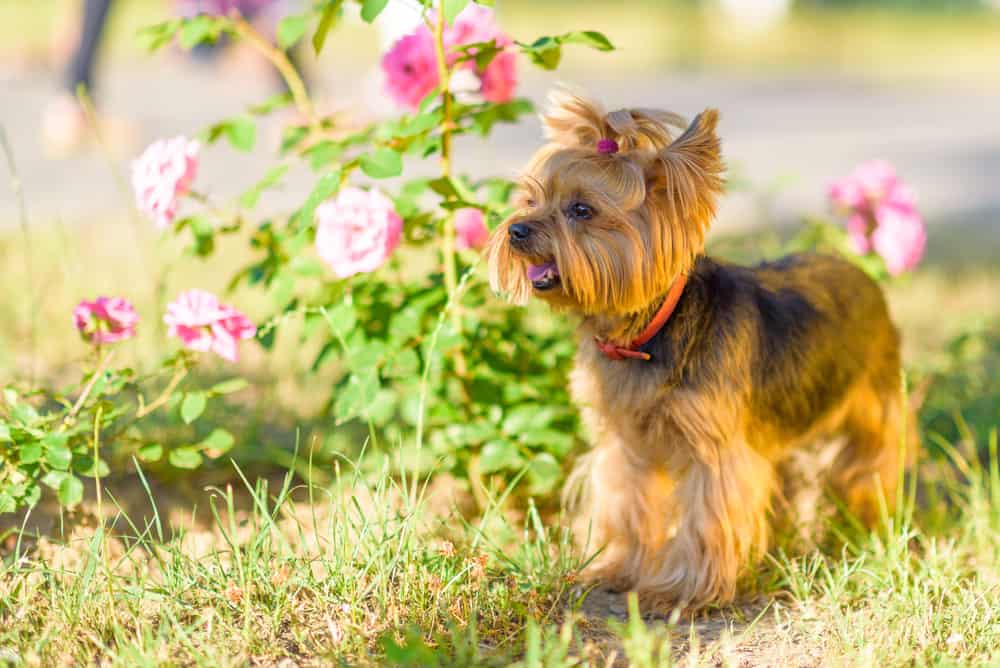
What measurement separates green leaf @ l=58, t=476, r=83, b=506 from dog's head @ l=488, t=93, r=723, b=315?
4.33ft

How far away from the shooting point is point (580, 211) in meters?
3.21

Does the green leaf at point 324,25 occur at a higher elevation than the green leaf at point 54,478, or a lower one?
higher

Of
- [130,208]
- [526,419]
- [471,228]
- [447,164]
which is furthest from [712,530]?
[130,208]

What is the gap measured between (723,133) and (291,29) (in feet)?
27.8

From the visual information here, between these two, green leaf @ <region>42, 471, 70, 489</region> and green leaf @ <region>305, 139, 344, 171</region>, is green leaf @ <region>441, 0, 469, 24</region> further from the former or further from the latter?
green leaf @ <region>42, 471, 70, 489</region>

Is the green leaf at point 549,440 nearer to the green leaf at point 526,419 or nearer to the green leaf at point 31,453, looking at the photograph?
the green leaf at point 526,419

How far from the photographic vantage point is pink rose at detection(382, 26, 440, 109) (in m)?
3.71

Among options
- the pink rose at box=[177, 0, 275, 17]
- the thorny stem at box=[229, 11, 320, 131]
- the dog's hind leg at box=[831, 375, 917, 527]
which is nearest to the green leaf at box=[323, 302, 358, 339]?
the thorny stem at box=[229, 11, 320, 131]

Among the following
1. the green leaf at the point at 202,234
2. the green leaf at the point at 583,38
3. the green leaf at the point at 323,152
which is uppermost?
the green leaf at the point at 583,38

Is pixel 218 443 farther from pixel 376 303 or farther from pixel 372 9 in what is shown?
pixel 372 9

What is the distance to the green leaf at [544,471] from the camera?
3.79m

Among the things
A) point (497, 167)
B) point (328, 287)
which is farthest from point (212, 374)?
point (497, 167)

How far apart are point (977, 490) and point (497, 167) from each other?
5839 mm

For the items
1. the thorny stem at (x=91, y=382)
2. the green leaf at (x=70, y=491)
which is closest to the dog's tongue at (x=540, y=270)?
the thorny stem at (x=91, y=382)
